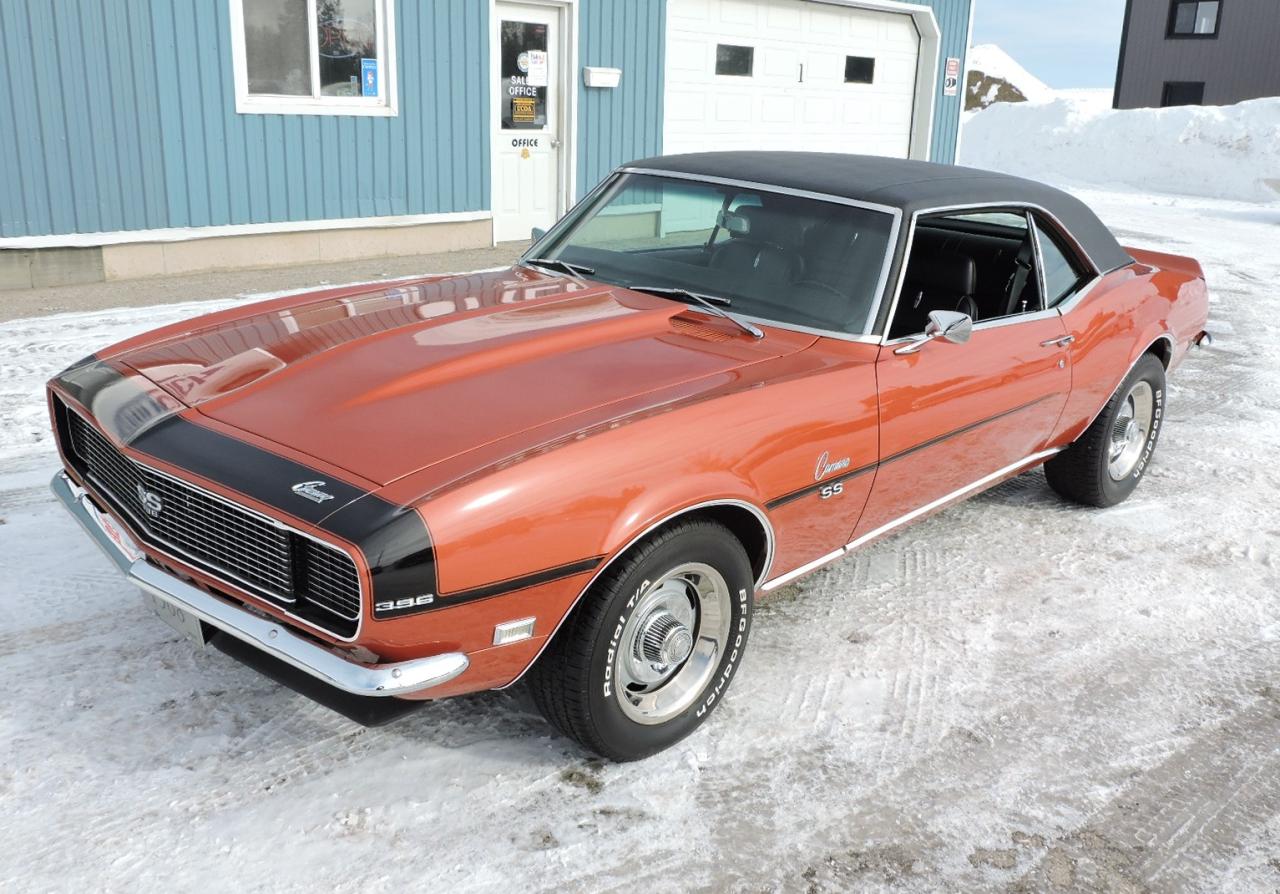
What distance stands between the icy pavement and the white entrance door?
7.28 meters

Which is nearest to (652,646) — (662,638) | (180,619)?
(662,638)

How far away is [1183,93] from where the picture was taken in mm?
34750

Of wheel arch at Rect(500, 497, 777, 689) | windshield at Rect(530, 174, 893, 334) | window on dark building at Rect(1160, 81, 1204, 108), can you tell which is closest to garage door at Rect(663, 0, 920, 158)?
windshield at Rect(530, 174, 893, 334)

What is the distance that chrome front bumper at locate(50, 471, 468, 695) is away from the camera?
2.48m

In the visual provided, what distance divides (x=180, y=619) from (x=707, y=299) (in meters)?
1.98

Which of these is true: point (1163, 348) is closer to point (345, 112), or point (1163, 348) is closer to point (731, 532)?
point (731, 532)

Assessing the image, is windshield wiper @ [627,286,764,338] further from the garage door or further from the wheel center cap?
the garage door

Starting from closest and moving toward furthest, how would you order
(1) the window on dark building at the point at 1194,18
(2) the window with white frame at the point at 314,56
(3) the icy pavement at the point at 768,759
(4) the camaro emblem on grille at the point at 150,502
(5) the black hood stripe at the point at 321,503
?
(5) the black hood stripe at the point at 321,503, (3) the icy pavement at the point at 768,759, (4) the camaro emblem on grille at the point at 150,502, (2) the window with white frame at the point at 314,56, (1) the window on dark building at the point at 1194,18

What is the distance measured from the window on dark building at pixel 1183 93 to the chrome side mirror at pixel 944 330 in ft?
117

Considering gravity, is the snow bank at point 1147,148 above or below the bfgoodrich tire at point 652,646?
above

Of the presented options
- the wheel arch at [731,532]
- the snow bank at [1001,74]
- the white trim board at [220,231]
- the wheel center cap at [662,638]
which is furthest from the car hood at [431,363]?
the snow bank at [1001,74]

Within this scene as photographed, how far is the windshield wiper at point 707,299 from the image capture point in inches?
143

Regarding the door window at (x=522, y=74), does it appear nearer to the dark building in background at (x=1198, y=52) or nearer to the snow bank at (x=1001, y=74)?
the dark building in background at (x=1198, y=52)

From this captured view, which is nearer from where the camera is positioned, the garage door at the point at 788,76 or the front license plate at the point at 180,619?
the front license plate at the point at 180,619
